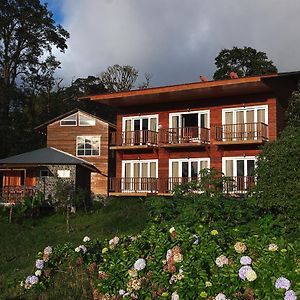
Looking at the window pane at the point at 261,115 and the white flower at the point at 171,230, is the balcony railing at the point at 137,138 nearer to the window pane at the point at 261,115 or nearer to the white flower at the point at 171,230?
the window pane at the point at 261,115

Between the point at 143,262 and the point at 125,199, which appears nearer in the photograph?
the point at 143,262

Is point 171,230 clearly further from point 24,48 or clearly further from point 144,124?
point 24,48

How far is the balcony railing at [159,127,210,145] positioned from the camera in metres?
27.6

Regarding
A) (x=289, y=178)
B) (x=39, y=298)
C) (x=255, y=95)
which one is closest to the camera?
(x=39, y=298)

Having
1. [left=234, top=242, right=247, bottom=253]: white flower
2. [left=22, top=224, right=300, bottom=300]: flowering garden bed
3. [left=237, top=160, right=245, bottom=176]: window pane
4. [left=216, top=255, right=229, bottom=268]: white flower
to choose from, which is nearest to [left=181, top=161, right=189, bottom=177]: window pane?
[left=237, top=160, right=245, bottom=176]: window pane

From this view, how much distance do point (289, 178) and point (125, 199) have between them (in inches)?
707

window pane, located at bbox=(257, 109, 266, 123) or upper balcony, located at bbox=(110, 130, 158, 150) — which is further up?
window pane, located at bbox=(257, 109, 266, 123)

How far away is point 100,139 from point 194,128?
35.6ft

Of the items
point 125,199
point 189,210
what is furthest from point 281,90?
point 189,210

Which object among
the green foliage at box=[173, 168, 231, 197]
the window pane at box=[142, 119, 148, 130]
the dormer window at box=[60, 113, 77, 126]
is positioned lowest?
the green foliage at box=[173, 168, 231, 197]

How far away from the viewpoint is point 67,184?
31.1m

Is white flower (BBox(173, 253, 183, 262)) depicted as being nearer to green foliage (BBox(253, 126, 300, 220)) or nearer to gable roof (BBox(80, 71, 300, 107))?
green foliage (BBox(253, 126, 300, 220))

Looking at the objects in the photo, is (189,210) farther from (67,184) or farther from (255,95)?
(67,184)

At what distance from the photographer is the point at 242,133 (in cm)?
2639
